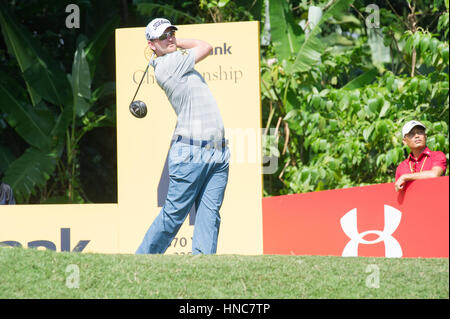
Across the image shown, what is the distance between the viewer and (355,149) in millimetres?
7109

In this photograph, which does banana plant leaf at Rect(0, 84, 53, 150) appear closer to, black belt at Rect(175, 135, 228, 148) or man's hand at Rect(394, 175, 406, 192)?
black belt at Rect(175, 135, 228, 148)

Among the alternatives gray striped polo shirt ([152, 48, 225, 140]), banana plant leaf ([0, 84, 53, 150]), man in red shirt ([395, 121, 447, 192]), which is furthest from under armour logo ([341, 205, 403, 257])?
banana plant leaf ([0, 84, 53, 150])

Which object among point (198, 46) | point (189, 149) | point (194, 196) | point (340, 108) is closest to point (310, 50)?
point (340, 108)

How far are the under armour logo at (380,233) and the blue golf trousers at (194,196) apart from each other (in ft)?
3.81

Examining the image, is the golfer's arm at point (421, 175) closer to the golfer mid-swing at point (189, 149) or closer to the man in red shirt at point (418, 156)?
the man in red shirt at point (418, 156)

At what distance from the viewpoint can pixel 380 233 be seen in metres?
4.78

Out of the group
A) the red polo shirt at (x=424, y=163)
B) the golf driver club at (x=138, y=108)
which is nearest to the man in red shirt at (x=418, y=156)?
the red polo shirt at (x=424, y=163)

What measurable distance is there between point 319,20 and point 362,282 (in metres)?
5.10

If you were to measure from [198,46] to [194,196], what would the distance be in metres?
1.38

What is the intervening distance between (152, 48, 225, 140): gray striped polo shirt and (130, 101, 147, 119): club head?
0.42m

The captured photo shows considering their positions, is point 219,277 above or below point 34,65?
below

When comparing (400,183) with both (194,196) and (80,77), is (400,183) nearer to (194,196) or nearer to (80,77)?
(194,196)

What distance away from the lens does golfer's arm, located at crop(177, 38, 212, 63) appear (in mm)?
5395

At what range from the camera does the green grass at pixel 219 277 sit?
392cm
